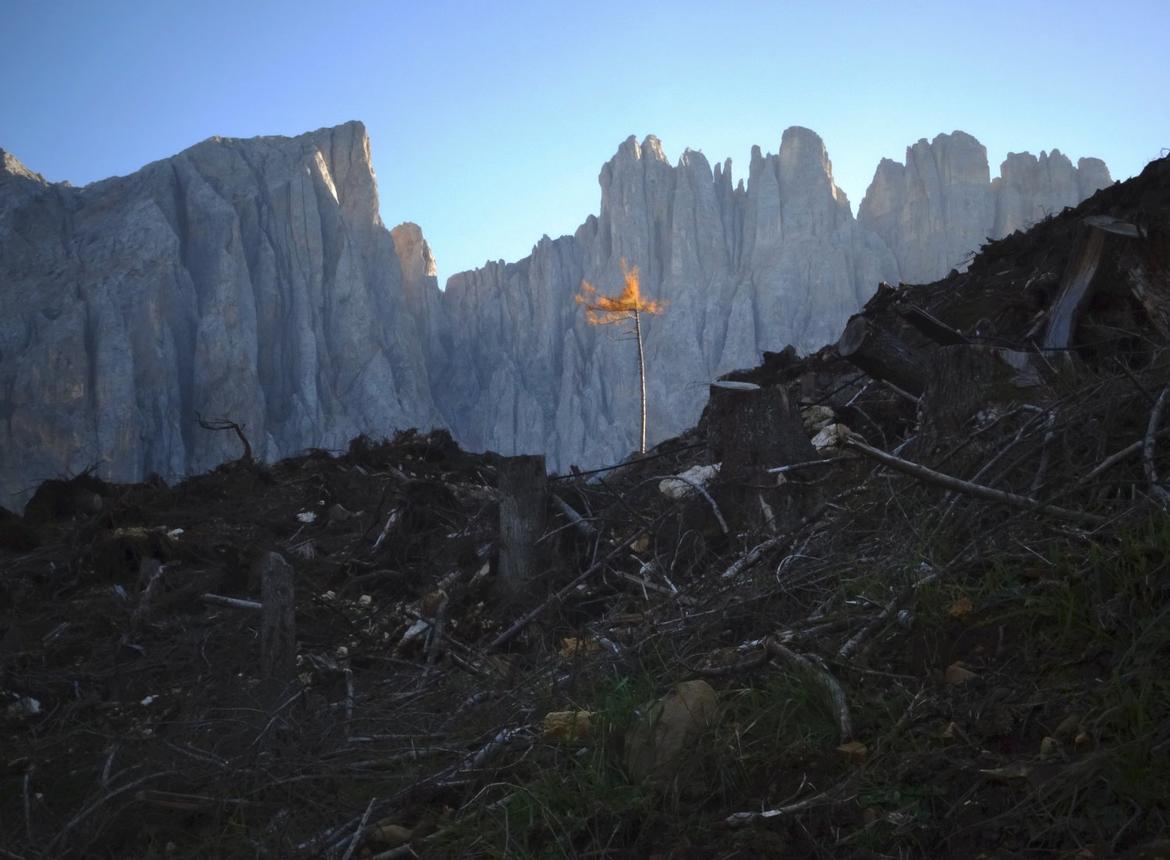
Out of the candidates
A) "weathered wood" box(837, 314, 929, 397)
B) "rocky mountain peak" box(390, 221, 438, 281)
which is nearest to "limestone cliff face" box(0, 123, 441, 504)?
"rocky mountain peak" box(390, 221, 438, 281)

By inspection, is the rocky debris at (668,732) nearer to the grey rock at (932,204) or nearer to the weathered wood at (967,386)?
the weathered wood at (967,386)

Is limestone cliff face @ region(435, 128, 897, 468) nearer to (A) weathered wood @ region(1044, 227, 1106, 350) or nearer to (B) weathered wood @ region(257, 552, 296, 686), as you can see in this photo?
(A) weathered wood @ region(1044, 227, 1106, 350)

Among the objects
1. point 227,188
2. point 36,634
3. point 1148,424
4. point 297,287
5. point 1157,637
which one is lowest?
point 36,634

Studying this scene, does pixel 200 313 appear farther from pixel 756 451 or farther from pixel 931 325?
pixel 756 451

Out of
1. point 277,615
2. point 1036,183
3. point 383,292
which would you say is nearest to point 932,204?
point 1036,183

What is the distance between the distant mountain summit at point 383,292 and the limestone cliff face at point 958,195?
0.14 metres

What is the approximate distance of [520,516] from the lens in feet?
18.0

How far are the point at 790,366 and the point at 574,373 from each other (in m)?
53.0

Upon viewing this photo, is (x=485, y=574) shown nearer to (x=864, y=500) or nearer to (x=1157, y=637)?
(x=864, y=500)

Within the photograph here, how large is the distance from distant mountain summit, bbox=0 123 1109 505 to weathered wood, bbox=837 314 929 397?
4137 centimetres

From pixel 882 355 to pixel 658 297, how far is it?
2169 inches

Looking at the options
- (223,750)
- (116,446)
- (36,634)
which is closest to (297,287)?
(116,446)

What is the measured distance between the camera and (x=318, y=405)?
175ft

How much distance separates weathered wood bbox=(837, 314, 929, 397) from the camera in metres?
5.16
